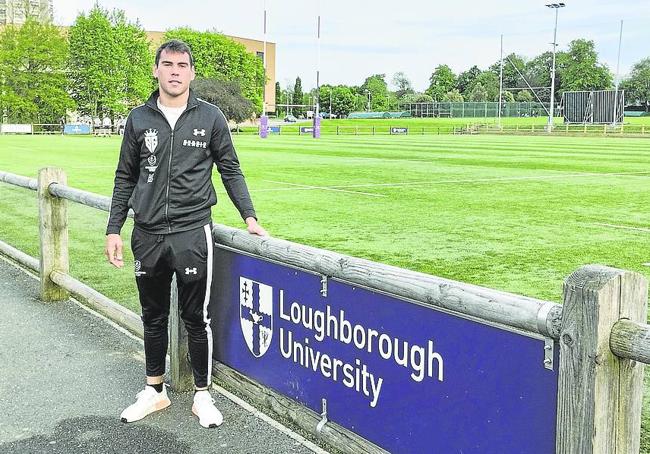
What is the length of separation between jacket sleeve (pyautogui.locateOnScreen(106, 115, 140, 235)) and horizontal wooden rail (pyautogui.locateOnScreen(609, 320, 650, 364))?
8.38ft

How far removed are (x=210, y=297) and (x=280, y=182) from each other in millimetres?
14136

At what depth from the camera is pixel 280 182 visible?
18500 millimetres

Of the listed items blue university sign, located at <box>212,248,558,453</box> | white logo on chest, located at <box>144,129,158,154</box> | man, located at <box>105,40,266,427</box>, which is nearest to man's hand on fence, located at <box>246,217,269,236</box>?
man, located at <box>105,40,266,427</box>

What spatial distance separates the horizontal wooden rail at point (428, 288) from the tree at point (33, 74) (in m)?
74.9

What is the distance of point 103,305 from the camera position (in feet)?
18.8

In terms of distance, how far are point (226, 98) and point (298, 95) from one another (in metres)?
87.8

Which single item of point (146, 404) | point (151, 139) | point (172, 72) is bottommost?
point (146, 404)

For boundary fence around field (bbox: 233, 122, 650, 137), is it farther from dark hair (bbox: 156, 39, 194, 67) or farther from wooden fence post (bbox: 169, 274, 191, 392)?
dark hair (bbox: 156, 39, 194, 67)

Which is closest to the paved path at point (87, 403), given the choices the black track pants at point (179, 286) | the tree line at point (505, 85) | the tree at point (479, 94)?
the black track pants at point (179, 286)

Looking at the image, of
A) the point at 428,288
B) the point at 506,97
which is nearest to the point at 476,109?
the point at 506,97

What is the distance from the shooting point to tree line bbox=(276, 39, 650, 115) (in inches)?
Answer: 4820

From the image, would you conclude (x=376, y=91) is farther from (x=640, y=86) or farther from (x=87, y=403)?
(x=87, y=403)

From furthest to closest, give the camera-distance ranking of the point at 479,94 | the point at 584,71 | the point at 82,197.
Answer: the point at 479,94 < the point at 584,71 < the point at 82,197

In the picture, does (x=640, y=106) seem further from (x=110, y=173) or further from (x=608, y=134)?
(x=110, y=173)
